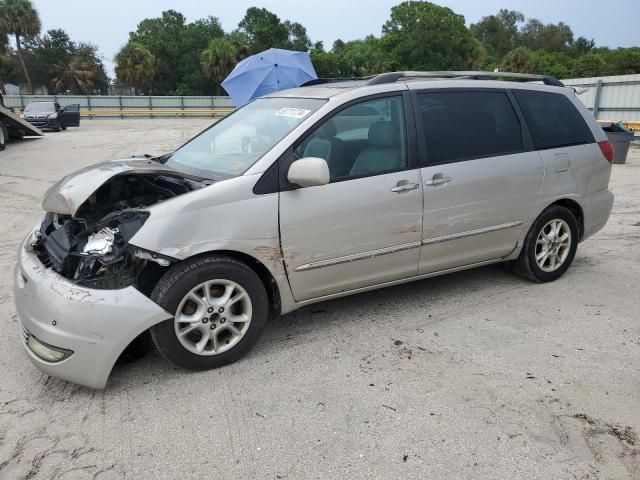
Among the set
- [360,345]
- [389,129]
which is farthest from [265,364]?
[389,129]

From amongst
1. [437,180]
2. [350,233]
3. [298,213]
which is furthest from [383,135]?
[298,213]

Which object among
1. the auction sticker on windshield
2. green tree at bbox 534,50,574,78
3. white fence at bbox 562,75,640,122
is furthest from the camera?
green tree at bbox 534,50,574,78

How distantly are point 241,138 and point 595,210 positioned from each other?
3.24 m

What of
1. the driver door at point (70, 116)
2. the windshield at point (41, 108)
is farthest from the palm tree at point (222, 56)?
the windshield at point (41, 108)

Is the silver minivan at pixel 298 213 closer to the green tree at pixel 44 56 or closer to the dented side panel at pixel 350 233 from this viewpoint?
the dented side panel at pixel 350 233

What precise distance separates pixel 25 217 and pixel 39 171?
15.5 feet

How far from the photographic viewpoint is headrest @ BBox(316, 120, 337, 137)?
3.58 metres

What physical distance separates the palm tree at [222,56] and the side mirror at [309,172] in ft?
160

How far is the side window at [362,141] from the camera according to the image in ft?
11.7

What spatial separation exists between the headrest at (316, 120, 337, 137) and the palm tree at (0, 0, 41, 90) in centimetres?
5287

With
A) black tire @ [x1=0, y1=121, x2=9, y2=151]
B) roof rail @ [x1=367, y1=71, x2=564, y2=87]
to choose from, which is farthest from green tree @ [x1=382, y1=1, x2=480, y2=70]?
roof rail @ [x1=367, y1=71, x2=564, y2=87]

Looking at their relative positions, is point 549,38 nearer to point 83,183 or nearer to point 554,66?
point 554,66

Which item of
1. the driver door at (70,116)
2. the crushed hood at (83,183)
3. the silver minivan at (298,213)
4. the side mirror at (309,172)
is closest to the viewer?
the silver minivan at (298,213)

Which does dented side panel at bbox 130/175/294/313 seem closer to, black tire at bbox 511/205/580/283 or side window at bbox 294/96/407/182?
side window at bbox 294/96/407/182
